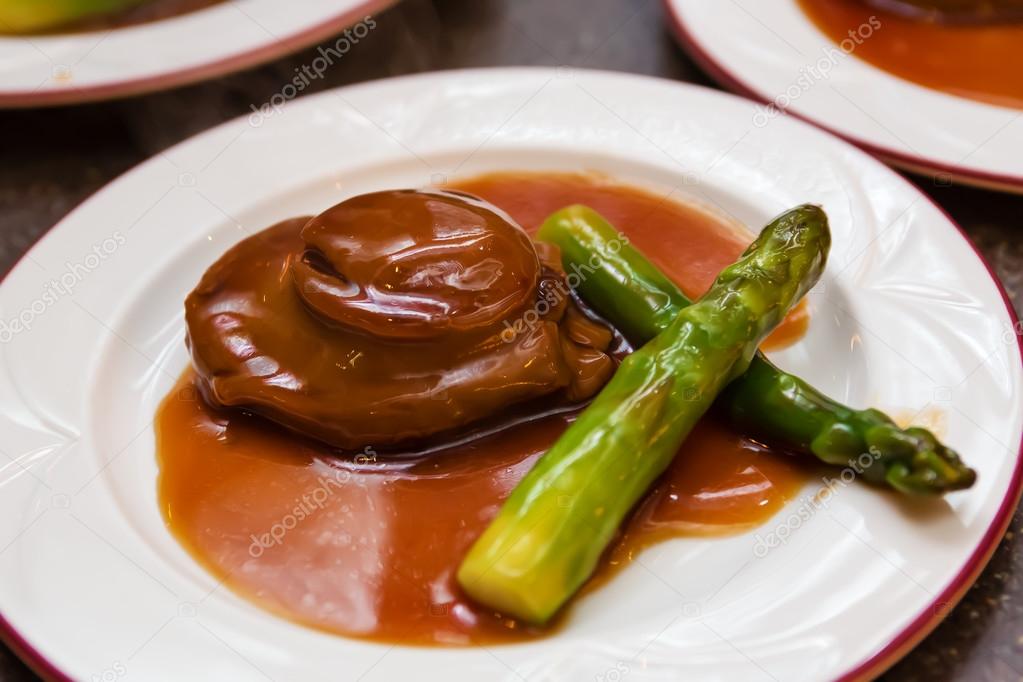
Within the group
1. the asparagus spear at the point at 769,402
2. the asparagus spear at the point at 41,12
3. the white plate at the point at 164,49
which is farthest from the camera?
the asparagus spear at the point at 41,12

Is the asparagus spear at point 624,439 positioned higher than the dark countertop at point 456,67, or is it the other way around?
the asparagus spear at point 624,439

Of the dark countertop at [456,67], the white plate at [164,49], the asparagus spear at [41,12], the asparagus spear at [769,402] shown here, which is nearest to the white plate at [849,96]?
the dark countertop at [456,67]

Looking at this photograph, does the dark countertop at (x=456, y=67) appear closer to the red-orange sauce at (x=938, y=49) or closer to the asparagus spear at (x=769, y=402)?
the asparagus spear at (x=769, y=402)

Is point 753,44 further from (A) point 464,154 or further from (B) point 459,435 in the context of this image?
(B) point 459,435

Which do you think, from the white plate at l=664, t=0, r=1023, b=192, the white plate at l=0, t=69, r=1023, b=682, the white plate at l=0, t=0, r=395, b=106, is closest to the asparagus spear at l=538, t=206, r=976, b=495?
the white plate at l=0, t=69, r=1023, b=682

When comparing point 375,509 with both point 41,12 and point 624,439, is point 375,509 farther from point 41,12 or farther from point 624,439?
point 41,12

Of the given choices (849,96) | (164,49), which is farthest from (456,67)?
(849,96)

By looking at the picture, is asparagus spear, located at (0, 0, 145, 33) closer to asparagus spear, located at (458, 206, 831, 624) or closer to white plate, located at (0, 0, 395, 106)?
white plate, located at (0, 0, 395, 106)
